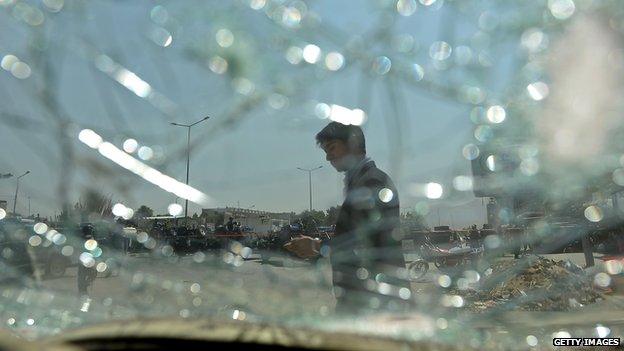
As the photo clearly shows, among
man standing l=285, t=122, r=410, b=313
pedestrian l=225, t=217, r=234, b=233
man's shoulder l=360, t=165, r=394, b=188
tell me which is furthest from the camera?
pedestrian l=225, t=217, r=234, b=233

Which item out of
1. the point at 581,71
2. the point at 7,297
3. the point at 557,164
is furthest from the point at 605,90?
the point at 7,297

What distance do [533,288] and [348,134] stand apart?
1340 millimetres

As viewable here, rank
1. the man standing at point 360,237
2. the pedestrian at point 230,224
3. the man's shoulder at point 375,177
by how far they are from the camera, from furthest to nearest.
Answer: the pedestrian at point 230,224, the man's shoulder at point 375,177, the man standing at point 360,237

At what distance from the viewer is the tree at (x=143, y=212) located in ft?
7.81

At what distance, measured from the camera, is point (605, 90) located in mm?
2580

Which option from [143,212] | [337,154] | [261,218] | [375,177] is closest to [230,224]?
[261,218]

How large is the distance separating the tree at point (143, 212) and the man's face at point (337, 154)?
835 millimetres

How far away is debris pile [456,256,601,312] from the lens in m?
2.46

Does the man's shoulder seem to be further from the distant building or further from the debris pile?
the debris pile

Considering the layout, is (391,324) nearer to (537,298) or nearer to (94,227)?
(537,298)
